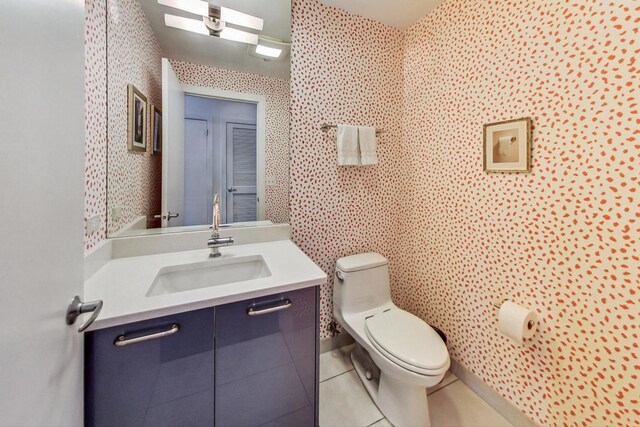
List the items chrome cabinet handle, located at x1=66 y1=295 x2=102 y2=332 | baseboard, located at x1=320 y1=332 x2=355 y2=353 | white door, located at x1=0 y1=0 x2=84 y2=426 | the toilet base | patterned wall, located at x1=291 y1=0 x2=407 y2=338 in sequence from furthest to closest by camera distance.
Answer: baseboard, located at x1=320 y1=332 x2=355 y2=353, patterned wall, located at x1=291 y1=0 x2=407 y2=338, the toilet base, chrome cabinet handle, located at x1=66 y1=295 x2=102 y2=332, white door, located at x1=0 y1=0 x2=84 y2=426

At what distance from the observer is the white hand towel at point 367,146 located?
5.83ft

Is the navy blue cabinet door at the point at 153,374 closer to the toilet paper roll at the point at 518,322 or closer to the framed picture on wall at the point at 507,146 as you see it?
the toilet paper roll at the point at 518,322

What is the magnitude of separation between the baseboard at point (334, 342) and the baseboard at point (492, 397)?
0.72m

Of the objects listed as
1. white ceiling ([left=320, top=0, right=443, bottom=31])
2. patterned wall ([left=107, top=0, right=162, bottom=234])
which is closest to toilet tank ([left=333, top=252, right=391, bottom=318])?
patterned wall ([left=107, top=0, right=162, bottom=234])

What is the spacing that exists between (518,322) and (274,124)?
1.69m

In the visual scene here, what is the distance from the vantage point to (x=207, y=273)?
1.29 meters

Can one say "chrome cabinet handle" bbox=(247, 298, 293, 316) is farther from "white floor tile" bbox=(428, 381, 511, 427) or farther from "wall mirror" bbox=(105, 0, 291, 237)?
"white floor tile" bbox=(428, 381, 511, 427)

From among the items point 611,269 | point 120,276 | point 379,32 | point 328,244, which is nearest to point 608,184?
point 611,269

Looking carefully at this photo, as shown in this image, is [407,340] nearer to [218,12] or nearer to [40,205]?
[40,205]

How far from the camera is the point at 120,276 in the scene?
109 cm

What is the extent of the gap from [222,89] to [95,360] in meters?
1.41

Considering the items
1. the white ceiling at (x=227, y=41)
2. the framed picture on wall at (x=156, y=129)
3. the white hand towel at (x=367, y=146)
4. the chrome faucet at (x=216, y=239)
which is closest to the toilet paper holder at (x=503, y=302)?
the white hand towel at (x=367, y=146)

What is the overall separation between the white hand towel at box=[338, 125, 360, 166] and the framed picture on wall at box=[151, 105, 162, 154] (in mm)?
1066

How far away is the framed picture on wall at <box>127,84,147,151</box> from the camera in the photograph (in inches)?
52.8
